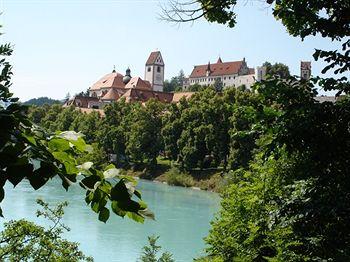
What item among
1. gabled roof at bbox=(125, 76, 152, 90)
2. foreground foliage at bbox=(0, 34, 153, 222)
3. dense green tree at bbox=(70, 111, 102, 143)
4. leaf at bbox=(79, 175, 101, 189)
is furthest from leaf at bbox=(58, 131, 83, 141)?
gabled roof at bbox=(125, 76, 152, 90)

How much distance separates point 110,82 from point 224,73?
80.5 feet

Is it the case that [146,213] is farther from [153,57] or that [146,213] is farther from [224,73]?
[153,57]

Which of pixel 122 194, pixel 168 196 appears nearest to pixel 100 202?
pixel 122 194

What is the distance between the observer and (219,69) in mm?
100375

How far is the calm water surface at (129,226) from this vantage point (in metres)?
18.1

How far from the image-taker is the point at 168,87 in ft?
391

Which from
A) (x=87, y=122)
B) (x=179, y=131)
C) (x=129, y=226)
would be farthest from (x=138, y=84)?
(x=129, y=226)

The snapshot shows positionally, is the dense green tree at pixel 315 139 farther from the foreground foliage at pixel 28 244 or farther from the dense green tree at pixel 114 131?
the dense green tree at pixel 114 131

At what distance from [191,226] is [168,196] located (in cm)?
1057

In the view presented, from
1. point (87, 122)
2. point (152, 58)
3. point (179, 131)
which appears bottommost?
point (179, 131)

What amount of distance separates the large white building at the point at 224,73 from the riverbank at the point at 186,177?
45.7 m

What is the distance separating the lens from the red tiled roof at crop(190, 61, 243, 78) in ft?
317

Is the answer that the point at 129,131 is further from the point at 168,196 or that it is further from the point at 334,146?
the point at 334,146

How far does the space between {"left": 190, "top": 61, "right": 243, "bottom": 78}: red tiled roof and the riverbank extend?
53101mm
